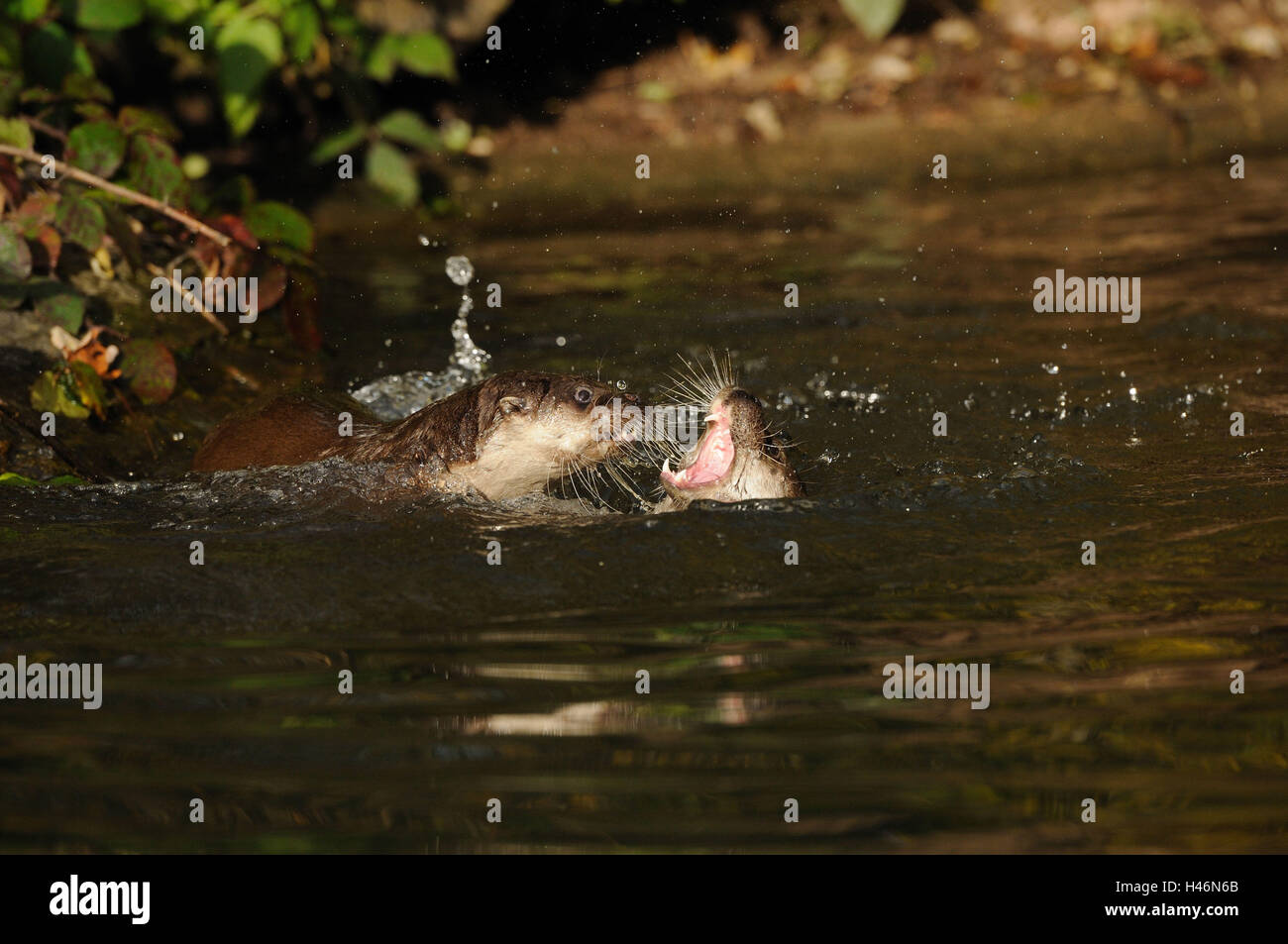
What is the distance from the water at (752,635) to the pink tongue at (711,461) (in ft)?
0.33

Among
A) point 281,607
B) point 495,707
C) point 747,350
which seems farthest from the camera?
point 747,350

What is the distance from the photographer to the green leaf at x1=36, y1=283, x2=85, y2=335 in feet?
15.5

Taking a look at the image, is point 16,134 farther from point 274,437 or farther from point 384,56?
point 384,56

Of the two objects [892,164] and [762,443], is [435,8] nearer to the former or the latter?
[892,164]

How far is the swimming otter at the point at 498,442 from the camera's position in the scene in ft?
13.0

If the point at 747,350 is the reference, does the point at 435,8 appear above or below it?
above

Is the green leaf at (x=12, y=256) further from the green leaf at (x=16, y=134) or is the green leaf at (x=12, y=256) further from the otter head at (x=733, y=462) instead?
the otter head at (x=733, y=462)

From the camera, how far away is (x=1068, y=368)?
505 cm

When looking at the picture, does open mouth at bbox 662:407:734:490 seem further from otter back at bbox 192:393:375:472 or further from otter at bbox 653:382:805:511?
otter back at bbox 192:393:375:472

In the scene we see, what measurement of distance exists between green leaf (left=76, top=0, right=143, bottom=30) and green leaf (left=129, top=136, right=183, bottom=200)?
522mm

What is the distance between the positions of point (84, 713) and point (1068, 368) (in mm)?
3312

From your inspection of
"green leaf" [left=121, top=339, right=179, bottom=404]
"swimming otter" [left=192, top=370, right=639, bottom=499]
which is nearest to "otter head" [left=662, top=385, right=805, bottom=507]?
"swimming otter" [left=192, top=370, right=639, bottom=499]

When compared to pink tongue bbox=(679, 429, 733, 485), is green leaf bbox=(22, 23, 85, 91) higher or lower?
higher
